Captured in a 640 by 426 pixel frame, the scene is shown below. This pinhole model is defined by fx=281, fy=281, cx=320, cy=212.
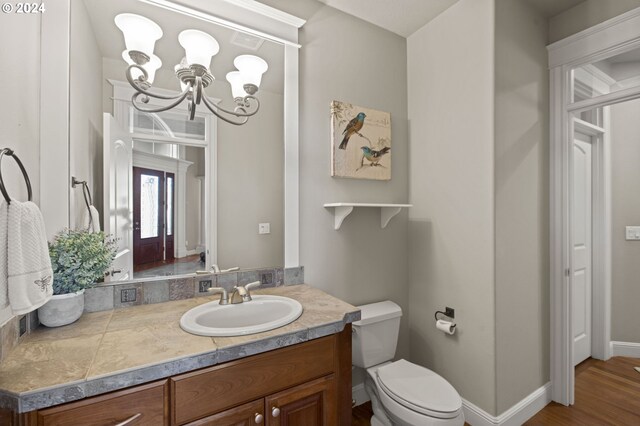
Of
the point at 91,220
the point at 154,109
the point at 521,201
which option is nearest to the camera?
the point at 91,220

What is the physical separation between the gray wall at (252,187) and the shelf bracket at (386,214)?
0.76 metres

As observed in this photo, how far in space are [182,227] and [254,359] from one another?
0.80 metres

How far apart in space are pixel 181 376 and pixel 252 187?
3.29 feet

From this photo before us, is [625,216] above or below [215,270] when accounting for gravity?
above

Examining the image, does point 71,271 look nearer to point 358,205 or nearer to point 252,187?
point 252,187

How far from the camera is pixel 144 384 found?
822 millimetres

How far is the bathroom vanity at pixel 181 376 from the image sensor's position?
2.41 ft

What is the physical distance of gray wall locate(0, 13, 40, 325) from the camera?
907mm

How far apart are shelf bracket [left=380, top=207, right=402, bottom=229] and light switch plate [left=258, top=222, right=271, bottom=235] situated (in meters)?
0.84

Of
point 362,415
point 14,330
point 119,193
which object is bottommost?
point 362,415

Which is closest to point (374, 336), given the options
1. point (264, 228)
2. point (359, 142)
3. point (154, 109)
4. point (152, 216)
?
point (264, 228)

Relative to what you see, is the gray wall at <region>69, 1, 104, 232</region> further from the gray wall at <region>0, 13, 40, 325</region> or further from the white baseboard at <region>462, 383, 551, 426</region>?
the white baseboard at <region>462, 383, 551, 426</region>

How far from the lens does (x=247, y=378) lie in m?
0.97

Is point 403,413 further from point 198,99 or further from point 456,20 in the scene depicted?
point 456,20
